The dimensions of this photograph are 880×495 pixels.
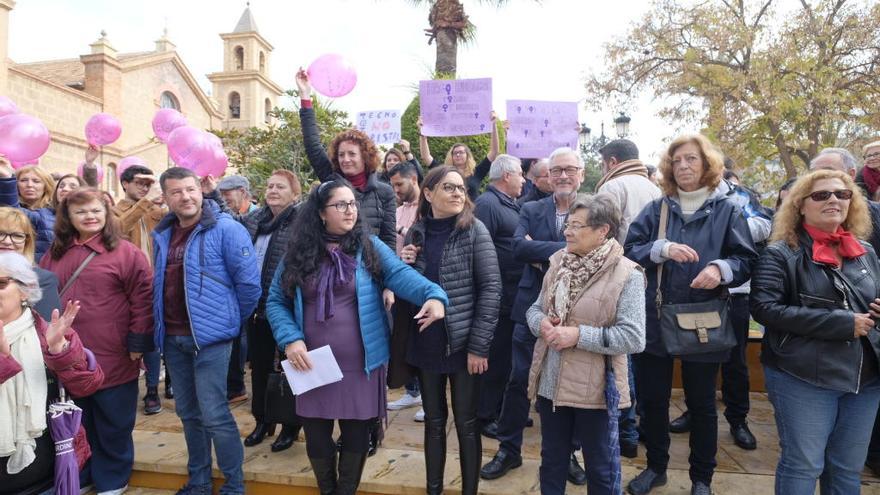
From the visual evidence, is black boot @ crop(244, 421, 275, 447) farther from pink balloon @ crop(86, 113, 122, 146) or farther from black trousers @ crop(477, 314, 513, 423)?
pink balloon @ crop(86, 113, 122, 146)

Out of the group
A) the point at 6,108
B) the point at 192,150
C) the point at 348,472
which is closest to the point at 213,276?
the point at 348,472

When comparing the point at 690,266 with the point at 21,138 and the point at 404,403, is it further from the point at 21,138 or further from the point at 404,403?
the point at 21,138

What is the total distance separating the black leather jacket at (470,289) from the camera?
9.72 feet

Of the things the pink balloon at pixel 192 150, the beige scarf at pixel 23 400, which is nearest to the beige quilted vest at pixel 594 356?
the beige scarf at pixel 23 400

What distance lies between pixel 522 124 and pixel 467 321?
2.98 metres

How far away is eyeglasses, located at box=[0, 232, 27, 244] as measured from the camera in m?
2.88

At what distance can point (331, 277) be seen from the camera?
2871 mm

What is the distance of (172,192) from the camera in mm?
3180

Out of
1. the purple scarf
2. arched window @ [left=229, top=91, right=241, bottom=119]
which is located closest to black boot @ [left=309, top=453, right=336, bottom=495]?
the purple scarf

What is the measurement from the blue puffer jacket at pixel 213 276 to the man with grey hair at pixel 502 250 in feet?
5.21

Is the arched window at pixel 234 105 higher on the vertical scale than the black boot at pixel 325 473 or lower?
higher

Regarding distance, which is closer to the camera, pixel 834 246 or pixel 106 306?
pixel 834 246

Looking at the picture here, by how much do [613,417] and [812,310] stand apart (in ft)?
3.37

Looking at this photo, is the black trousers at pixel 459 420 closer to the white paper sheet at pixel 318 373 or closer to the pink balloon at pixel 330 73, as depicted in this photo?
the white paper sheet at pixel 318 373
